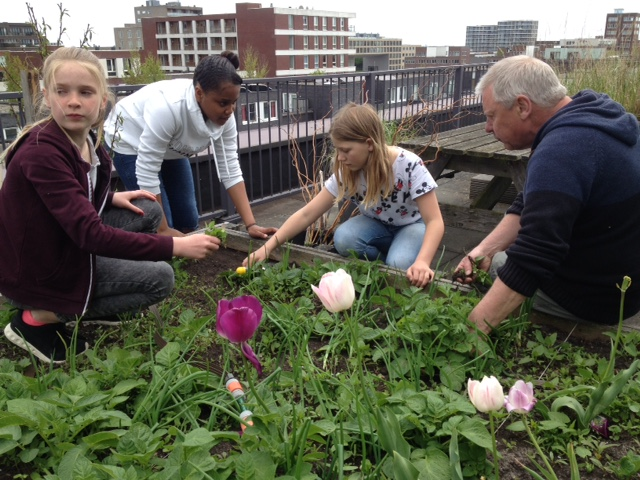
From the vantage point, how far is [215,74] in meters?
2.80

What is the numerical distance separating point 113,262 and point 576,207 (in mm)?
1648

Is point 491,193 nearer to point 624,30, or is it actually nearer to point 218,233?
point 218,233

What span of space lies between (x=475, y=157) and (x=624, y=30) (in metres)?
5.32

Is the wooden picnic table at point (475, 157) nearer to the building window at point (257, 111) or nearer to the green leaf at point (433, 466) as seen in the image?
the building window at point (257, 111)

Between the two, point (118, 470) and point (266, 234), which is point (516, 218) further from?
point (118, 470)

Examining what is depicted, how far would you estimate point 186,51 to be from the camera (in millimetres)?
87688

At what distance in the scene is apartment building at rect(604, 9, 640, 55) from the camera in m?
7.14

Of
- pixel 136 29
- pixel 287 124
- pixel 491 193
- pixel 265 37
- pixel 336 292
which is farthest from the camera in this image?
pixel 136 29

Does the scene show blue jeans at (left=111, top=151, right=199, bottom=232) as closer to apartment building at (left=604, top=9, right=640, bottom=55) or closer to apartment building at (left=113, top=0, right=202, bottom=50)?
apartment building at (left=604, top=9, right=640, bottom=55)

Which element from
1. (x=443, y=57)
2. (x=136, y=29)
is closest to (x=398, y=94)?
(x=443, y=57)

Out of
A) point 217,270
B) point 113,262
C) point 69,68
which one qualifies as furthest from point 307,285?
point 69,68

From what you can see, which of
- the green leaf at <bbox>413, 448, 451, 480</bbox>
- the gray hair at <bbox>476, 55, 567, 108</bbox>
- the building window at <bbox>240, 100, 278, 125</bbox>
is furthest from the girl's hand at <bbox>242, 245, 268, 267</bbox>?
the building window at <bbox>240, 100, 278, 125</bbox>

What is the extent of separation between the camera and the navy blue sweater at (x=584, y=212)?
1.69 metres

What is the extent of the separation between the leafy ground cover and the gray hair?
0.71 m
